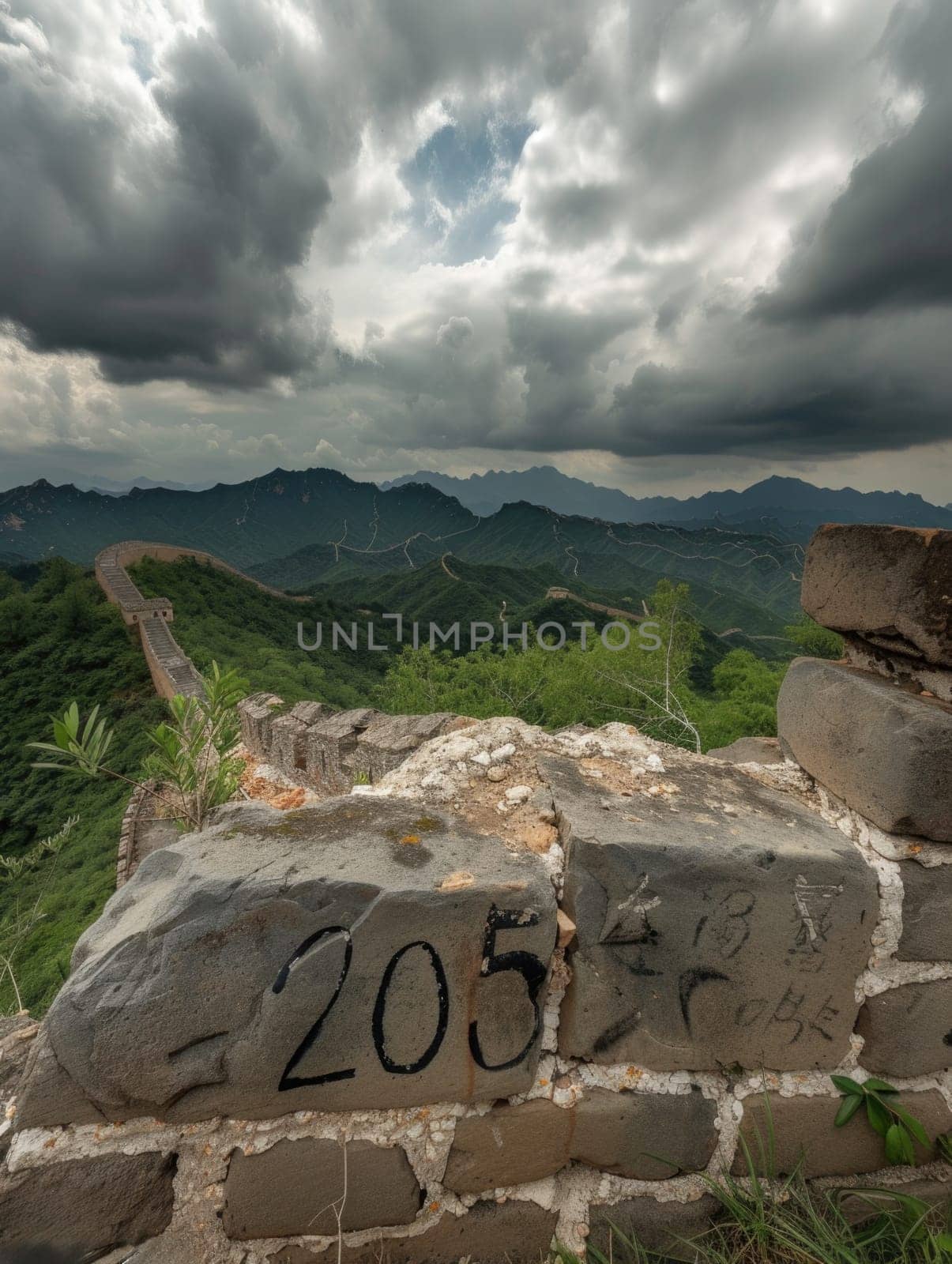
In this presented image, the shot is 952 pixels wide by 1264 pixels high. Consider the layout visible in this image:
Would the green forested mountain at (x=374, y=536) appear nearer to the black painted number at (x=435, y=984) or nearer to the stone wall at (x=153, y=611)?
the stone wall at (x=153, y=611)

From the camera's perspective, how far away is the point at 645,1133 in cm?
169

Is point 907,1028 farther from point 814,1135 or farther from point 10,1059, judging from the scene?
point 10,1059

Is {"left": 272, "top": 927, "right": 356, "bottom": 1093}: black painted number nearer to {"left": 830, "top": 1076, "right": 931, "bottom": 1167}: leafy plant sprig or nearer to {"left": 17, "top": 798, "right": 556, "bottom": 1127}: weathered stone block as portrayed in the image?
{"left": 17, "top": 798, "right": 556, "bottom": 1127}: weathered stone block

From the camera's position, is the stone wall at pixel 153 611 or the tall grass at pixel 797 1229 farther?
the stone wall at pixel 153 611

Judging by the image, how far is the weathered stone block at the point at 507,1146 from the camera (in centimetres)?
160

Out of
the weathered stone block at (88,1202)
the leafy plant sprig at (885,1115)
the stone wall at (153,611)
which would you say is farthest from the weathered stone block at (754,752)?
the stone wall at (153,611)

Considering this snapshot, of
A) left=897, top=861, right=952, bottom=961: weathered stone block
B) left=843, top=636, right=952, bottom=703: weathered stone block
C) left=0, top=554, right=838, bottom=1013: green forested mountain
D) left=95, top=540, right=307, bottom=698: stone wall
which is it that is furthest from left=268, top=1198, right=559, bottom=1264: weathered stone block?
left=95, top=540, right=307, bottom=698: stone wall

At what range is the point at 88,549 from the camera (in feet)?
364

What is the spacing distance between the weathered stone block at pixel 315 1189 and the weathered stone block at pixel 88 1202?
188 mm

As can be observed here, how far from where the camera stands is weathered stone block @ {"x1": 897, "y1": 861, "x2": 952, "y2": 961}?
1729 millimetres

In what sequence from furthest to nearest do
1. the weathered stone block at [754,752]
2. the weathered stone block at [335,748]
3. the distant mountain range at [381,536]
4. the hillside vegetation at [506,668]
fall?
the distant mountain range at [381,536] → the hillside vegetation at [506,668] → the weathered stone block at [335,748] → the weathered stone block at [754,752]

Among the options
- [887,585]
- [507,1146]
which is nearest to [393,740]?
[507,1146]

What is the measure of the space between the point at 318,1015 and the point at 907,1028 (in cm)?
197

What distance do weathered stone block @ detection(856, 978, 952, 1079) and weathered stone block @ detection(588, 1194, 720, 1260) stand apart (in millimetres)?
757
